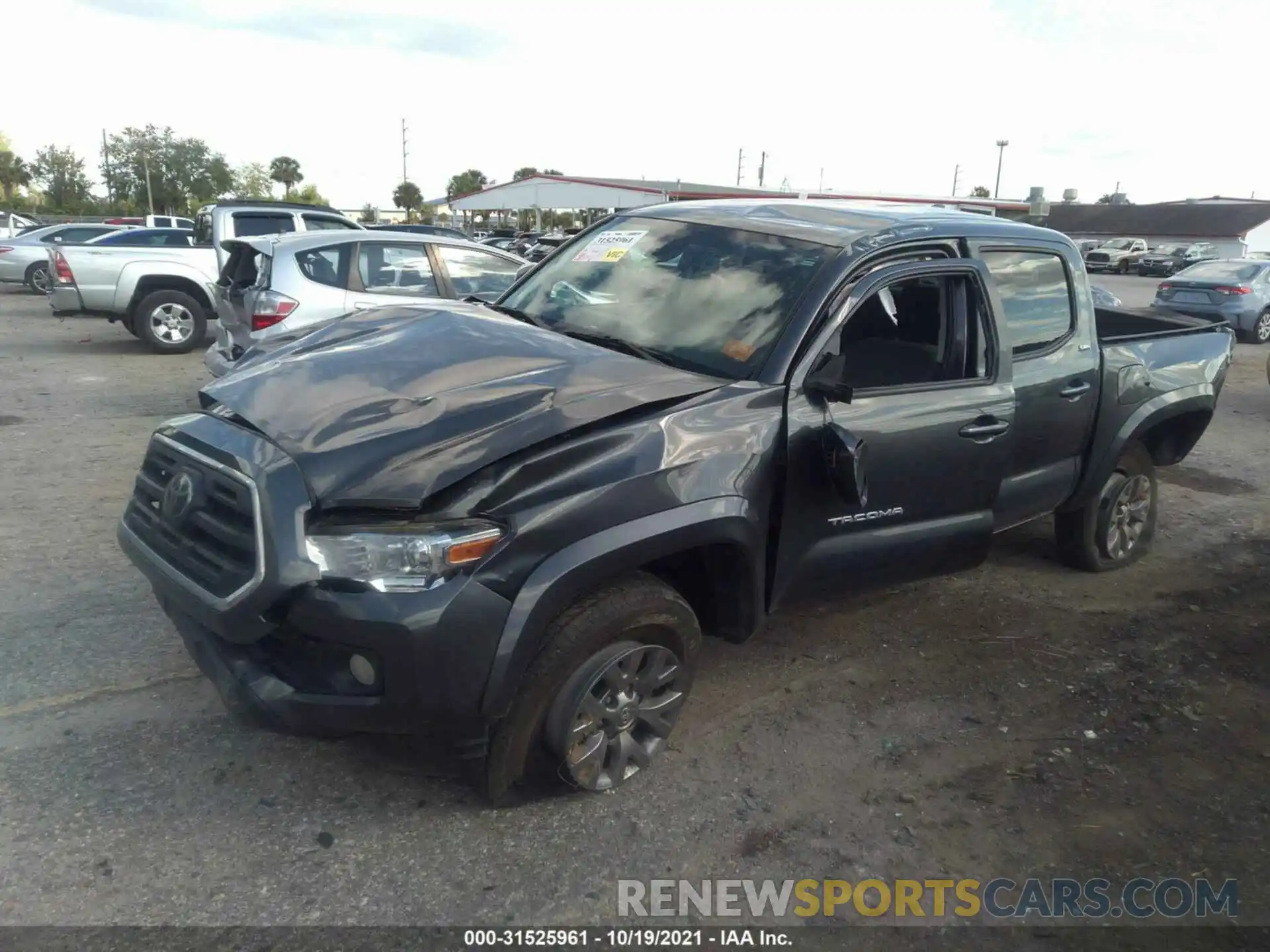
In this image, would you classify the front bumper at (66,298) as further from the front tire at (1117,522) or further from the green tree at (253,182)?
the green tree at (253,182)

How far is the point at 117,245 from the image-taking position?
41.7 feet

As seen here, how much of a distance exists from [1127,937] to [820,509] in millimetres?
1608

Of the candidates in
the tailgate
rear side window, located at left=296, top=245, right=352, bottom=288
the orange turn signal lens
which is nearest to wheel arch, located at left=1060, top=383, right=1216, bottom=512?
the orange turn signal lens

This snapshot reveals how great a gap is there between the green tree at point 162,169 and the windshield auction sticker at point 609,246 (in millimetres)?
78868

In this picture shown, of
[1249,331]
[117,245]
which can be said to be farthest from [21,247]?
[1249,331]

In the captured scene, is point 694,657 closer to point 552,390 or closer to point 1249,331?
point 552,390

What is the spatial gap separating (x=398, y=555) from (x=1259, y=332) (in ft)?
62.3

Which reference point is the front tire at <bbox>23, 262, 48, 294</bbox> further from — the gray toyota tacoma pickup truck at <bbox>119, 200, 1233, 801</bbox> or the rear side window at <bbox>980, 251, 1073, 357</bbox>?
the rear side window at <bbox>980, 251, 1073, 357</bbox>

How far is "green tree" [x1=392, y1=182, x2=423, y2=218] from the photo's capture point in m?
73.2

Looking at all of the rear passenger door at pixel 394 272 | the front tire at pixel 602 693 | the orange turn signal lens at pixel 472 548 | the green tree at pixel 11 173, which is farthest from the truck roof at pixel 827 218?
the green tree at pixel 11 173

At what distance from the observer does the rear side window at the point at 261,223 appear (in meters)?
11.6

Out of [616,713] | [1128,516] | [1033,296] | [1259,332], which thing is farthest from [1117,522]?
[1259,332]

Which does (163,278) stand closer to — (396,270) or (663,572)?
(396,270)

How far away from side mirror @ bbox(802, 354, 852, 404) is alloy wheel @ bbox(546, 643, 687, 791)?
41.5 inches
